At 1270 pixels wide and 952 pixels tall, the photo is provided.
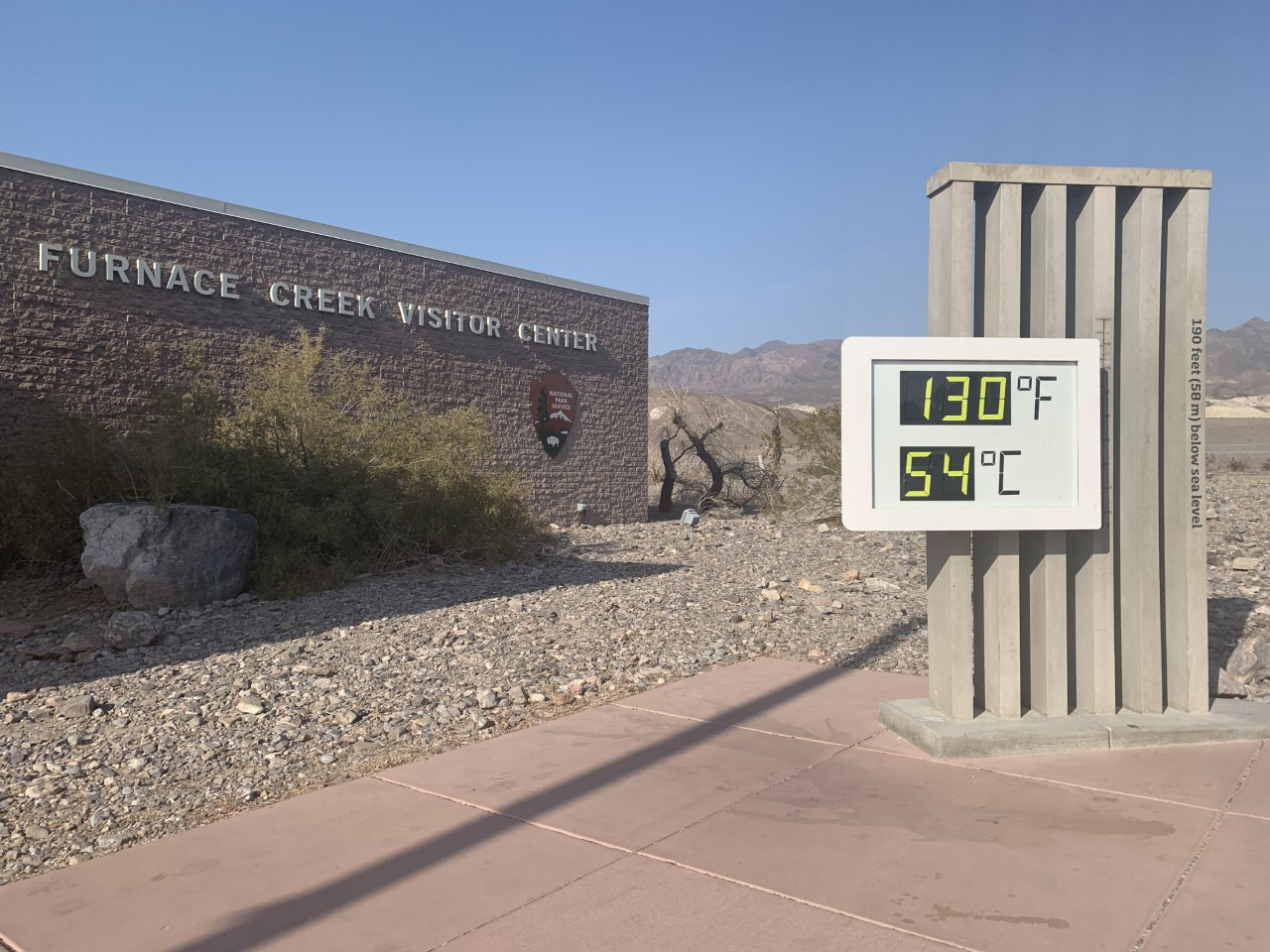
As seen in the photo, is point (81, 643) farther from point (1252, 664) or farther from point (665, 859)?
point (1252, 664)

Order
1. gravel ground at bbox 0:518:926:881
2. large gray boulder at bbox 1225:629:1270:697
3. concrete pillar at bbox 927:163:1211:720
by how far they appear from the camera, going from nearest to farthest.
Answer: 1. gravel ground at bbox 0:518:926:881
2. concrete pillar at bbox 927:163:1211:720
3. large gray boulder at bbox 1225:629:1270:697

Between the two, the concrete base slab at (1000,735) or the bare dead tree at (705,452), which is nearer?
the concrete base slab at (1000,735)

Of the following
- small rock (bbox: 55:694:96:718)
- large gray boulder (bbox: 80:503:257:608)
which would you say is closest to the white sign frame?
small rock (bbox: 55:694:96:718)

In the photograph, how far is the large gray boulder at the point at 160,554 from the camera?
10109 mm

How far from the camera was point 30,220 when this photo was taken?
14.7 metres

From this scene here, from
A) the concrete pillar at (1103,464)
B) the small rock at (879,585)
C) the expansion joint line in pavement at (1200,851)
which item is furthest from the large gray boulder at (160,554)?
the expansion joint line in pavement at (1200,851)

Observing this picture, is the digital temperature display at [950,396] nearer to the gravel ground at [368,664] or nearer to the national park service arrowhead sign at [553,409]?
the gravel ground at [368,664]

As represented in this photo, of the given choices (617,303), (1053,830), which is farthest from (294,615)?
(617,303)

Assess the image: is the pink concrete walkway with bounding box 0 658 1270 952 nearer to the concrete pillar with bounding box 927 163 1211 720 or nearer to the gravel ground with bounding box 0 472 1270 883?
the concrete pillar with bounding box 927 163 1211 720

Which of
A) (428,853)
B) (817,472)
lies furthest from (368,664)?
(817,472)

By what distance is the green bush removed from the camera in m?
11.6

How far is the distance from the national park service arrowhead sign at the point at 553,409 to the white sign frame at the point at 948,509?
18.4m

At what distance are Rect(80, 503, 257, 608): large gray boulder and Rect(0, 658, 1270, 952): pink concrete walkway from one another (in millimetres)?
5799

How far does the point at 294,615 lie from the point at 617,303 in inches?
681
